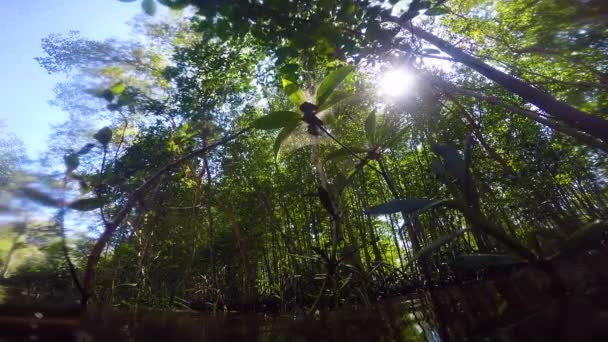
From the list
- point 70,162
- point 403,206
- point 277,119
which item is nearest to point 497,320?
point 403,206

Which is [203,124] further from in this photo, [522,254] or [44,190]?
[522,254]

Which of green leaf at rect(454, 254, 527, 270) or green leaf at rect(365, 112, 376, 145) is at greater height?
green leaf at rect(365, 112, 376, 145)

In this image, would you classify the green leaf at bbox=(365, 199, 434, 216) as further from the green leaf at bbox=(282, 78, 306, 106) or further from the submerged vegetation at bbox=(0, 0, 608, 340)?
the green leaf at bbox=(282, 78, 306, 106)

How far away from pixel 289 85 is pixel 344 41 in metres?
0.47

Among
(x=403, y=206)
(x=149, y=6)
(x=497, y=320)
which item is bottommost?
(x=497, y=320)

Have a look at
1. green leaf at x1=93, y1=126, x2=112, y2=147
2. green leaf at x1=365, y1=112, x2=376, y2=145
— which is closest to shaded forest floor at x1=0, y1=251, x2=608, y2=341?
green leaf at x1=93, y1=126, x2=112, y2=147

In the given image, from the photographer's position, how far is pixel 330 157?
2.38 m

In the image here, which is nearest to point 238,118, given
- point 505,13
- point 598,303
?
point 505,13

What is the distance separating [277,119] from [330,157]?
70 cm

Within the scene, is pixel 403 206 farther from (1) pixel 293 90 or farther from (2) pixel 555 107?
(2) pixel 555 107

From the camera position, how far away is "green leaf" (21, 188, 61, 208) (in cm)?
160

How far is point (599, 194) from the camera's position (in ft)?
28.7

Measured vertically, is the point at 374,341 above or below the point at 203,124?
below

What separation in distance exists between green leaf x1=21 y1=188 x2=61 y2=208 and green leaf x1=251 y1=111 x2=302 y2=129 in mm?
1189
